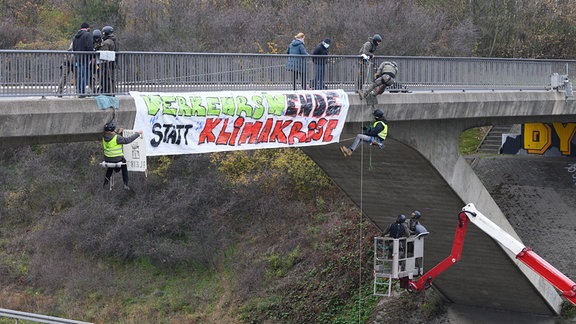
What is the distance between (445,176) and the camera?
2703cm

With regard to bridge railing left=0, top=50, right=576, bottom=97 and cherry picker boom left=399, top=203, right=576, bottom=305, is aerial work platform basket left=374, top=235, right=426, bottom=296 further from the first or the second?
bridge railing left=0, top=50, right=576, bottom=97

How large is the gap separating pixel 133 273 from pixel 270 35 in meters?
12.6

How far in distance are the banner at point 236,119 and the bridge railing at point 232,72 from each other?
2.54 ft

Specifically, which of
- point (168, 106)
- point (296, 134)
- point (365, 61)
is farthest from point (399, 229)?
point (168, 106)

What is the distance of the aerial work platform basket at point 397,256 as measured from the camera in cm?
2483

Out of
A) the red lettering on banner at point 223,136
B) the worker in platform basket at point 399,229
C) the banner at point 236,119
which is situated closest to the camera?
the banner at point 236,119

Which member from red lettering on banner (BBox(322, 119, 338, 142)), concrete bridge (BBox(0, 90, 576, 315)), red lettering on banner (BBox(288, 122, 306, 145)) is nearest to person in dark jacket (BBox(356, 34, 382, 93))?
concrete bridge (BBox(0, 90, 576, 315))

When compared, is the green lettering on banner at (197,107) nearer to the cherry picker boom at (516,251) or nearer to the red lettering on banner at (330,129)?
the red lettering on banner at (330,129)

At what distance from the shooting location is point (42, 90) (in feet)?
60.1

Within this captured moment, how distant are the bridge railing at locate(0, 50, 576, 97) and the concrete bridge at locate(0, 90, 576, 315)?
2.00 ft

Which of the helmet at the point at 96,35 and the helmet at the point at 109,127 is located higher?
the helmet at the point at 96,35

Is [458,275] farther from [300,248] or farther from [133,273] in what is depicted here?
[133,273]

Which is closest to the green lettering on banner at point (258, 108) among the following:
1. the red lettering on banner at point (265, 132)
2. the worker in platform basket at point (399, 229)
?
the red lettering on banner at point (265, 132)

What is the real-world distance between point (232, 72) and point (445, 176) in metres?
7.33
